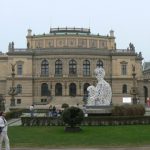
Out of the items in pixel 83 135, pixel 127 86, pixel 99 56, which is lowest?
pixel 83 135

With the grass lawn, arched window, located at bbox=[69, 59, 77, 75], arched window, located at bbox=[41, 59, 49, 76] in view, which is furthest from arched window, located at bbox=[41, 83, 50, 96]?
the grass lawn

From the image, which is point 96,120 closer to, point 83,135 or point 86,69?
point 83,135

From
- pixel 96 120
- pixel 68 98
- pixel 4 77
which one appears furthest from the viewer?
pixel 4 77

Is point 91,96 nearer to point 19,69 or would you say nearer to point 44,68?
point 44,68

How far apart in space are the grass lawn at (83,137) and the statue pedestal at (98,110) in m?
11.1

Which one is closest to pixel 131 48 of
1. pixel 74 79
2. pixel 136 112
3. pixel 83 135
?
pixel 74 79

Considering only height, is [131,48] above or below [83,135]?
above

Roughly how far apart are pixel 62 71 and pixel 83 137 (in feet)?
254

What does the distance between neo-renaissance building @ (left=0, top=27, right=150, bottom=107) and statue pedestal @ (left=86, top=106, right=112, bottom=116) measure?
5267 centimetres

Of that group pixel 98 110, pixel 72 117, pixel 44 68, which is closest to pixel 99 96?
pixel 98 110

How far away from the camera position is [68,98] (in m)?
106

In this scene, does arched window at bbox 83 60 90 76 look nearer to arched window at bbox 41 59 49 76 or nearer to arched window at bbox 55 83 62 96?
arched window at bbox 55 83 62 96

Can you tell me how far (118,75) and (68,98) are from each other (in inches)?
544

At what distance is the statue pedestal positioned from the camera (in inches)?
1941
